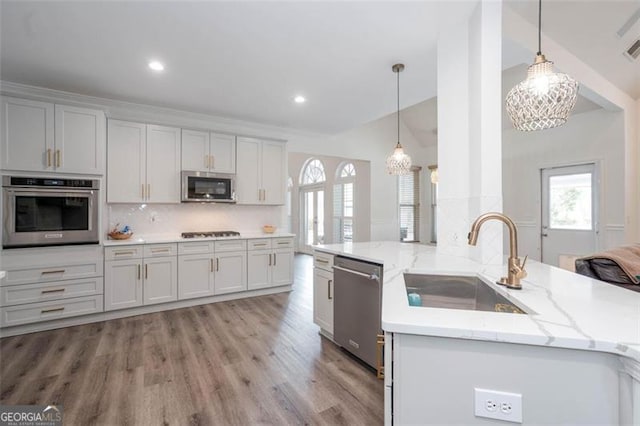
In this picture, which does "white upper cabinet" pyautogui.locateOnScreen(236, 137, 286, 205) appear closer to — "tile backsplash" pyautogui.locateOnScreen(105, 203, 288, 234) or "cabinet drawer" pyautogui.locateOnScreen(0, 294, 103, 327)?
"tile backsplash" pyautogui.locateOnScreen(105, 203, 288, 234)

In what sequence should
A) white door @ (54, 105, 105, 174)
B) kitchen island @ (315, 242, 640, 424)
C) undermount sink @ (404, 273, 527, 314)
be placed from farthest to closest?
white door @ (54, 105, 105, 174)
undermount sink @ (404, 273, 527, 314)
kitchen island @ (315, 242, 640, 424)

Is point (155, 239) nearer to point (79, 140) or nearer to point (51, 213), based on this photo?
point (51, 213)

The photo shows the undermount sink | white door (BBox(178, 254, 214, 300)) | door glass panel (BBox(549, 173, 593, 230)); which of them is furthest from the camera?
door glass panel (BBox(549, 173, 593, 230))

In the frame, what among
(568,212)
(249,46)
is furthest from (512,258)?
(568,212)

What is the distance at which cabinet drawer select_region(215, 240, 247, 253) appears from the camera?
3929mm

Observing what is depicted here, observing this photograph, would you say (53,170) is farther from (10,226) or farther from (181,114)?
(181,114)

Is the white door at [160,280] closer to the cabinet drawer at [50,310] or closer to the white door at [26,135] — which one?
the cabinet drawer at [50,310]

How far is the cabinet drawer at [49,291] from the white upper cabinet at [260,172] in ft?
6.57

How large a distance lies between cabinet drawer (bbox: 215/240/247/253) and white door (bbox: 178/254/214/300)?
0.15 m

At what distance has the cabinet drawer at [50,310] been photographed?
281 cm

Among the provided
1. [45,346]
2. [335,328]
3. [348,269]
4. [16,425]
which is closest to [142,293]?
[45,346]

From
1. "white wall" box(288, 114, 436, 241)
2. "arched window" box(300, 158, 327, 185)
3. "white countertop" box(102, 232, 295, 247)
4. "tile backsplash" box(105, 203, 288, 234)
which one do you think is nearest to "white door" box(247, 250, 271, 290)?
"white countertop" box(102, 232, 295, 247)

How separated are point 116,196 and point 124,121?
92 cm

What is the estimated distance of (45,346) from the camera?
8.66ft
